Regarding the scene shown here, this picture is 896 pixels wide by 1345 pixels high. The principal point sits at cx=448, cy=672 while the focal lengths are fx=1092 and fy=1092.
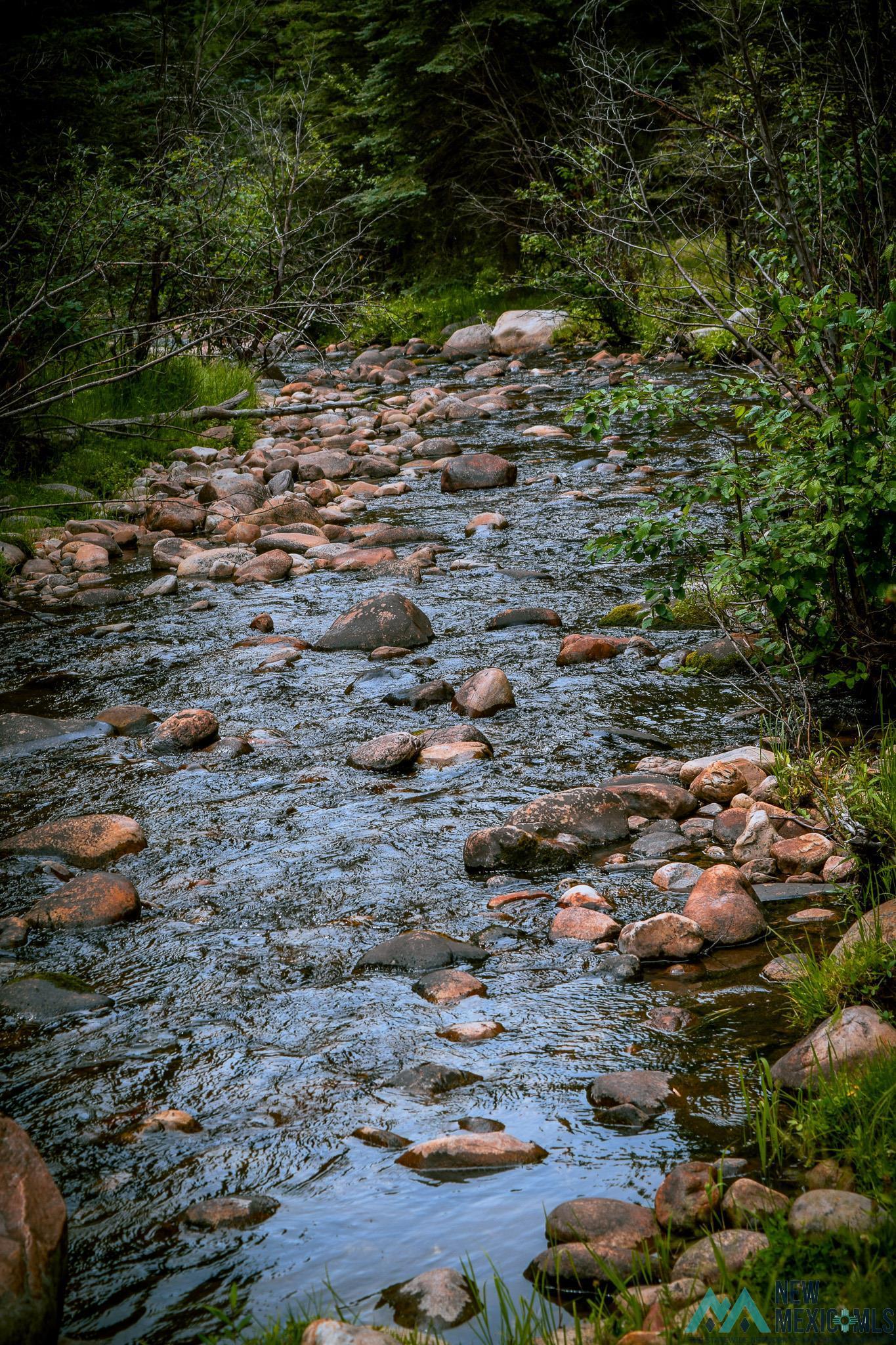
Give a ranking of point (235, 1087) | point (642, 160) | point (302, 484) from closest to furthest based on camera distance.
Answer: point (235, 1087), point (642, 160), point (302, 484)

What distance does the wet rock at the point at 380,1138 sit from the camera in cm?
244

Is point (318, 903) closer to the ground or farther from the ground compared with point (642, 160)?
closer to the ground

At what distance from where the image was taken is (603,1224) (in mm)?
2094

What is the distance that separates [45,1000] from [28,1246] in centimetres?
123

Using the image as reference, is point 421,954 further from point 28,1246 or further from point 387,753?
point 387,753

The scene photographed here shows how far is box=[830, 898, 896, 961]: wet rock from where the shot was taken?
2.68 meters

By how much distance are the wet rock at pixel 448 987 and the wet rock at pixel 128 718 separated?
106 inches

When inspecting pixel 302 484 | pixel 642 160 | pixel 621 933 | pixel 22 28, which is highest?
pixel 22 28

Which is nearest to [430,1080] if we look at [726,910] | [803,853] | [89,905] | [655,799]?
[726,910]

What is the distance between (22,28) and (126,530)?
4626mm

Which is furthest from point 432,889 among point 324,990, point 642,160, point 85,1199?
point 642,160

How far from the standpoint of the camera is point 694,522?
4215 mm

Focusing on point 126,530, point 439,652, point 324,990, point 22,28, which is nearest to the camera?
point 324,990

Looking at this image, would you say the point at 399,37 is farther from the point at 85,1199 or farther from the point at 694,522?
the point at 85,1199
